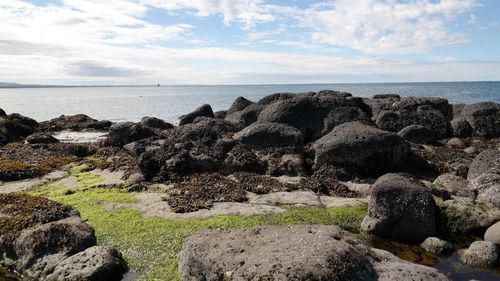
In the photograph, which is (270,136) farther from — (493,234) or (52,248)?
(52,248)

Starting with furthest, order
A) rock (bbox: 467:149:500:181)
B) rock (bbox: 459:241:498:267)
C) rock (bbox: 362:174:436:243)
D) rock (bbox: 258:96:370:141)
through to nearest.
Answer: rock (bbox: 258:96:370:141) < rock (bbox: 467:149:500:181) < rock (bbox: 362:174:436:243) < rock (bbox: 459:241:498:267)

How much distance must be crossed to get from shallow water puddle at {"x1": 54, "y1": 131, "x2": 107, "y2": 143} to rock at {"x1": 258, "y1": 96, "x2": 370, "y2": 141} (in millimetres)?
17342

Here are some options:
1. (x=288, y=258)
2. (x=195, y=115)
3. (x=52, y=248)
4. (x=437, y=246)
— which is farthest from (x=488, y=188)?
(x=195, y=115)

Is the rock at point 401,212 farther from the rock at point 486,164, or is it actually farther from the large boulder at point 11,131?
the large boulder at point 11,131

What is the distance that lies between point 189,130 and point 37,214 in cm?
1122

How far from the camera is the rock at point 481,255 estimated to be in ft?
35.6

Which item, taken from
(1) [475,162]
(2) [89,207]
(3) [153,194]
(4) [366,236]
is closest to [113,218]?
(2) [89,207]

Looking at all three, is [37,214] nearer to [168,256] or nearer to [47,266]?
[47,266]

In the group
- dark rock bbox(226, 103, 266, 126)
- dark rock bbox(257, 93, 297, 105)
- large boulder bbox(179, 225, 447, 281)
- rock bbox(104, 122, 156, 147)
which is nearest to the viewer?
large boulder bbox(179, 225, 447, 281)

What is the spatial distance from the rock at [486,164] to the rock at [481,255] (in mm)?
5919

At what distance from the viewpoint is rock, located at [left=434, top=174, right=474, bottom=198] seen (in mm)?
15841

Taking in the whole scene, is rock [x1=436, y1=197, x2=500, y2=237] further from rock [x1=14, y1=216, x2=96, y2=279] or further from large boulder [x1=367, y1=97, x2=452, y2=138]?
large boulder [x1=367, y1=97, x2=452, y2=138]

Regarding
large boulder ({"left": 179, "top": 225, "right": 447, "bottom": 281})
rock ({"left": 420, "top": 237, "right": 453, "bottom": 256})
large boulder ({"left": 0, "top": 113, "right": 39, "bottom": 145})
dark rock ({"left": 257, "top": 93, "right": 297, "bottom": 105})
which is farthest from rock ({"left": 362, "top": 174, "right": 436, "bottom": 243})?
large boulder ({"left": 0, "top": 113, "right": 39, "bottom": 145})

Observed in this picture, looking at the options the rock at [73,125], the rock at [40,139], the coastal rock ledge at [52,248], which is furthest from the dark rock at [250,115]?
the rock at [73,125]
